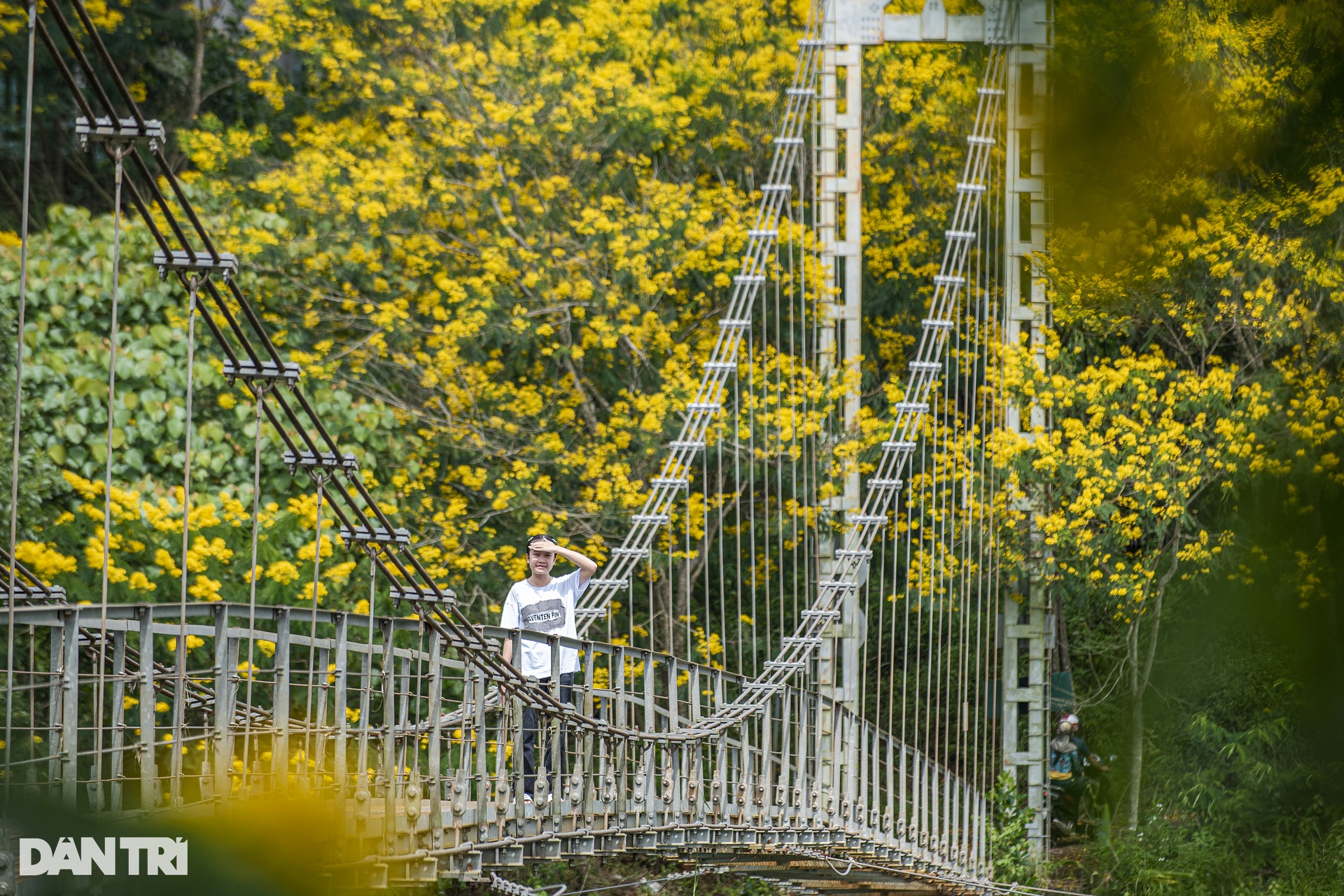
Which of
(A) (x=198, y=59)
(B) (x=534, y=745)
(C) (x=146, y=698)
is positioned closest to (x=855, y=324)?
(B) (x=534, y=745)

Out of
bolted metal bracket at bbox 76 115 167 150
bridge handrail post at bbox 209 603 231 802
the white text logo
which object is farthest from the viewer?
bridge handrail post at bbox 209 603 231 802

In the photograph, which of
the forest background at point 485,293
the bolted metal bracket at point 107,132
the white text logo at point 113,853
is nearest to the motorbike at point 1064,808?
the forest background at point 485,293

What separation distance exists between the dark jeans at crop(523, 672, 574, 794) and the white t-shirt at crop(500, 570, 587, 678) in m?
0.07

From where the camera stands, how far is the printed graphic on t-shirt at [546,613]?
519cm

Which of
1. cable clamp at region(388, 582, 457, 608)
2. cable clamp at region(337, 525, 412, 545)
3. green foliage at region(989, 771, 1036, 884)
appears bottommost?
green foliage at region(989, 771, 1036, 884)

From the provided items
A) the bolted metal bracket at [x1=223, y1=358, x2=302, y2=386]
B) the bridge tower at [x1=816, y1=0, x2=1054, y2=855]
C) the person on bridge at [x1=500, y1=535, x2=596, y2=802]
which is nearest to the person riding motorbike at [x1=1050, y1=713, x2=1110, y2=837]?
the bridge tower at [x1=816, y1=0, x2=1054, y2=855]

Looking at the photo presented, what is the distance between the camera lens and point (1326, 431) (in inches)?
22.6

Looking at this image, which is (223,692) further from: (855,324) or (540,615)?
(855,324)

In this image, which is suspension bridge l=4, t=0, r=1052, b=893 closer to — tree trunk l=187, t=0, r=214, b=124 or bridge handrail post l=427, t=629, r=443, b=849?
bridge handrail post l=427, t=629, r=443, b=849

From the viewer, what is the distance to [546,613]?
5.19 metres

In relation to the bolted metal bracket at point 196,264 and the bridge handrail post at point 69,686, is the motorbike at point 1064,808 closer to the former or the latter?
the bridge handrail post at point 69,686

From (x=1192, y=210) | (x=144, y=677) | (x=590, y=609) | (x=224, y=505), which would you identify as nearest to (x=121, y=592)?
(x=224, y=505)

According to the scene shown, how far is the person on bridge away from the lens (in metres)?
5.08

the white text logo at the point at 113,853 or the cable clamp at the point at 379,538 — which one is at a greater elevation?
the white text logo at the point at 113,853
